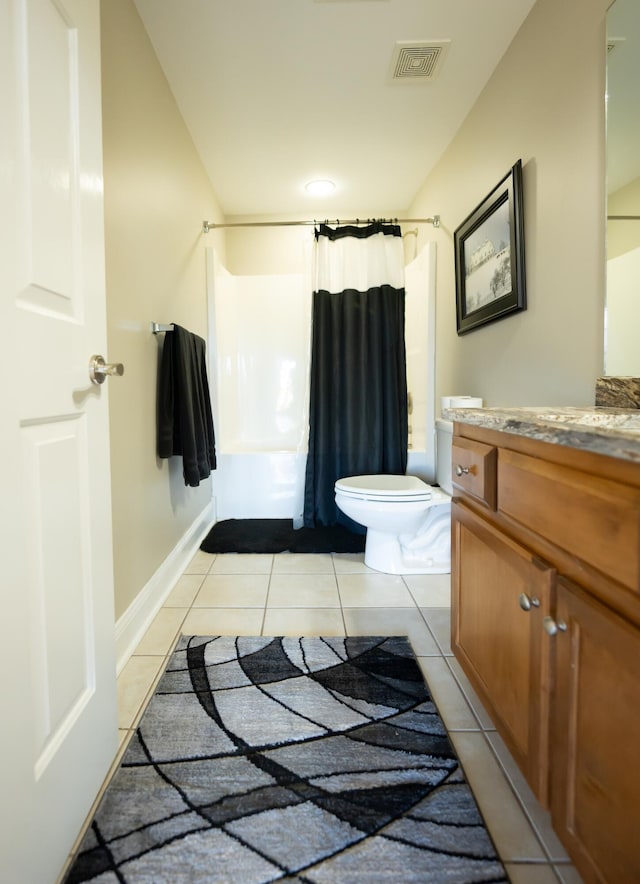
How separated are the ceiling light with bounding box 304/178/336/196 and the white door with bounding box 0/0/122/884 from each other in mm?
1939

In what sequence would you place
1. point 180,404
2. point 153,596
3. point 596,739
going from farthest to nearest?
point 180,404
point 153,596
point 596,739

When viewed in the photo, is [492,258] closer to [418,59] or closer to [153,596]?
[418,59]

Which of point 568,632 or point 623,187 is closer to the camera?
point 568,632

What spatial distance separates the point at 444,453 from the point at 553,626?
65.1 inches

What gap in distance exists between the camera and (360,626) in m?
1.59

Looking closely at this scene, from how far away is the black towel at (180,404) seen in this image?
1.72 m

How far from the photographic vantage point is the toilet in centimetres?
188

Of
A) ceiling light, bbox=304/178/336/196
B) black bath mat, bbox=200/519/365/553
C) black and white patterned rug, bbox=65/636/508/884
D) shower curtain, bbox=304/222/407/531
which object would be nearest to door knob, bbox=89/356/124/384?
black and white patterned rug, bbox=65/636/508/884

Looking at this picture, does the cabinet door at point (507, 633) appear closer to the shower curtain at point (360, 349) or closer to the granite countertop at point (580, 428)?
the granite countertop at point (580, 428)

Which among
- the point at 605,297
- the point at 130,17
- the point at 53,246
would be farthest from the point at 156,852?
the point at 130,17

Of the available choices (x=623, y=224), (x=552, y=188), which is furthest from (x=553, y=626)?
(x=552, y=188)

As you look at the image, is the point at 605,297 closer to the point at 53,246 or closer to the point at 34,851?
the point at 53,246

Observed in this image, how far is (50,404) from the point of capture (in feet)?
2.41

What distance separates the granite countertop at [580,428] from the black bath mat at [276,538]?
57.5 inches
